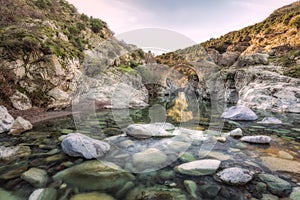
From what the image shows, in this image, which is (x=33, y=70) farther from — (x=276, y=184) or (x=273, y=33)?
(x=273, y=33)

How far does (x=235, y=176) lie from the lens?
2.60m

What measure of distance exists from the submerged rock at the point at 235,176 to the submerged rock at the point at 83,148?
7.18 feet

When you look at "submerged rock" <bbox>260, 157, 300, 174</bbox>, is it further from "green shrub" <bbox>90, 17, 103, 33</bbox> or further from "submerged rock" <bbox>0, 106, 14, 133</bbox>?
"green shrub" <bbox>90, 17, 103, 33</bbox>

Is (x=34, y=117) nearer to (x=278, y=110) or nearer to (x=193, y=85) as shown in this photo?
(x=278, y=110)

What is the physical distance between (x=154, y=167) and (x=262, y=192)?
1.60 meters

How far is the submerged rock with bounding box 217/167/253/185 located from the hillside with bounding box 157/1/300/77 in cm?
1708

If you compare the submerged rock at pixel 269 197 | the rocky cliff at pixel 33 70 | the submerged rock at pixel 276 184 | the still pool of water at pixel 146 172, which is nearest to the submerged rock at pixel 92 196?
the still pool of water at pixel 146 172

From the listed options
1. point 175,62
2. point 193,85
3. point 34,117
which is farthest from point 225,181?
point 193,85

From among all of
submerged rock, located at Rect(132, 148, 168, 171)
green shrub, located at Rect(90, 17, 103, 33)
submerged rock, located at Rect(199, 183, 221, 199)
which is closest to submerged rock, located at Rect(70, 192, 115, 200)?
submerged rock, located at Rect(132, 148, 168, 171)

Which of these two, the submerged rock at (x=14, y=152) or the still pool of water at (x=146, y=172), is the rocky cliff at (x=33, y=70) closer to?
the still pool of water at (x=146, y=172)

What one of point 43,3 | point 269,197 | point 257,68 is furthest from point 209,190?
point 43,3

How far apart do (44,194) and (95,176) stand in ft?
2.27

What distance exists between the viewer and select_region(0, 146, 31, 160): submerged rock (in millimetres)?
3337

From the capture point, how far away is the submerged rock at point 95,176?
2.52 m
